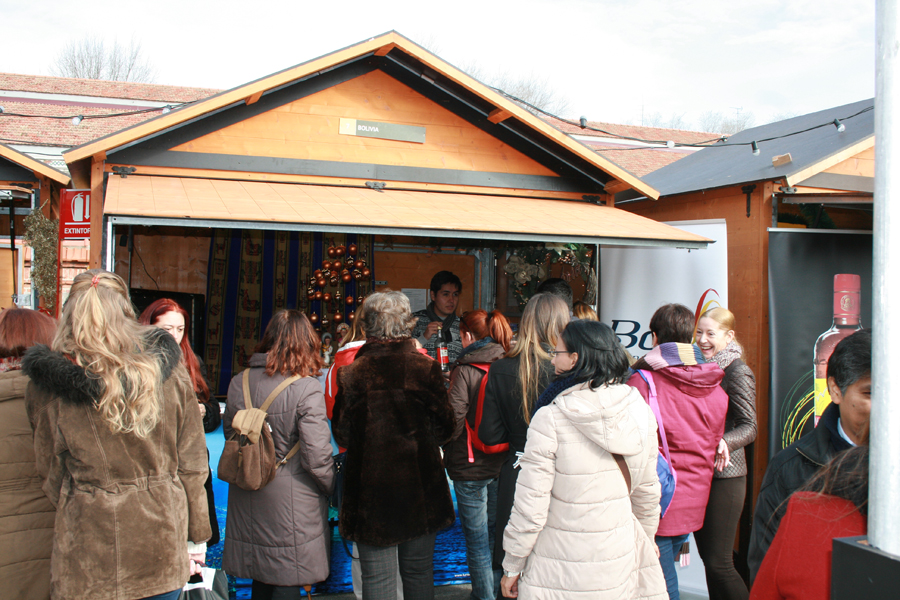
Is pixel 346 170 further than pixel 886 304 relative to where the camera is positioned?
Yes

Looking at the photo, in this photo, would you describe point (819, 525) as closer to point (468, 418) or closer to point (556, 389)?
point (556, 389)

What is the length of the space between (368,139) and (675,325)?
3.26 meters

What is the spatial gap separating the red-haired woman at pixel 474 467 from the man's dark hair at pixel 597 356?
3.24 ft

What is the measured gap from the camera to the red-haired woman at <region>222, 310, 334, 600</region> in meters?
2.86

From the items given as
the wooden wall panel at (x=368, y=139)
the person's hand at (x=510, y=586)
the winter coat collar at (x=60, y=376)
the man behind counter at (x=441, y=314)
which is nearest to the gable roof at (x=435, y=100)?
the wooden wall panel at (x=368, y=139)

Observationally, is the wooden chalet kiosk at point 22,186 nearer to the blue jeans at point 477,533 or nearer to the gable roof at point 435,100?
the gable roof at point 435,100

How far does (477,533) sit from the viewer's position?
3297mm

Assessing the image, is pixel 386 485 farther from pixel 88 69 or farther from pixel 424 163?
pixel 88 69

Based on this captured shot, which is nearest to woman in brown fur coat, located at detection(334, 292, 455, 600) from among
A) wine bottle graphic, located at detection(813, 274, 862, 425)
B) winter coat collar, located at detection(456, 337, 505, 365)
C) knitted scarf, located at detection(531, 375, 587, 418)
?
winter coat collar, located at detection(456, 337, 505, 365)

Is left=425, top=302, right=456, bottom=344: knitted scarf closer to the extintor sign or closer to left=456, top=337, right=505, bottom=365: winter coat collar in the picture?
left=456, top=337, right=505, bottom=365: winter coat collar

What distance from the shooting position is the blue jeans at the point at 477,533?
3.27 m

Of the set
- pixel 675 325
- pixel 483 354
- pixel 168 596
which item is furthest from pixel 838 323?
pixel 168 596

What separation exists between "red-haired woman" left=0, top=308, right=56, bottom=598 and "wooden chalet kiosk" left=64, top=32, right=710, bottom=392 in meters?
1.67

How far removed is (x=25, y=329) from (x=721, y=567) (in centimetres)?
324
